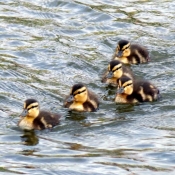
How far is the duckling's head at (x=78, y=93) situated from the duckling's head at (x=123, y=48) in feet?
5.88

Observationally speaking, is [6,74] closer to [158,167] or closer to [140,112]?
[140,112]

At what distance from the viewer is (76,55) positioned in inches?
409

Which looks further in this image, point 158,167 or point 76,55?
point 76,55

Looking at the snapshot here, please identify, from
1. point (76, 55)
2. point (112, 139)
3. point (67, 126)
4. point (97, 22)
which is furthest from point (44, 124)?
point (97, 22)

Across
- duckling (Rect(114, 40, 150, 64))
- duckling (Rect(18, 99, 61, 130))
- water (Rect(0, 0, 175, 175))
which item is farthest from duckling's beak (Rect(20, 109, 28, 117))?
duckling (Rect(114, 40, 150, 64))

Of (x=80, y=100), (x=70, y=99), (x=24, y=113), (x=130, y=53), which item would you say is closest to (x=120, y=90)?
(x=80, y=100)

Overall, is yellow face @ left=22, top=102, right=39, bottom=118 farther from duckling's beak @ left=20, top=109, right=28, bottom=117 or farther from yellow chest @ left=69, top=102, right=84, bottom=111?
yellow chest @ left=69, top=102, right=84, bottom=111

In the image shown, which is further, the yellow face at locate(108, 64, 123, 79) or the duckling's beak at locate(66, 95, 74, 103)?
the yellow face at locate(108, 64, 123, 79)

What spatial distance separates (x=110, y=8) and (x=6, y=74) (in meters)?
3.45

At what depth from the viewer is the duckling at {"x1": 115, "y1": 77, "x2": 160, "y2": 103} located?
8898mm

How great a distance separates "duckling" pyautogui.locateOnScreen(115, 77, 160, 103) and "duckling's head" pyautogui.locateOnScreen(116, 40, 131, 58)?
4.10 ft

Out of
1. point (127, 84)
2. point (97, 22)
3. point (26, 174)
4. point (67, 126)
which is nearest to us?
point (26, 174)

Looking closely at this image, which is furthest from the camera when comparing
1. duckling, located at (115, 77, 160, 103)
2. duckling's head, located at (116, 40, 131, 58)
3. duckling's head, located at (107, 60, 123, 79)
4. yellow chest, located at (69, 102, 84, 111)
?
duckling's head, located at (116, 40, 131, 58)

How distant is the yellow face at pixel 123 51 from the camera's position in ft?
33.9
